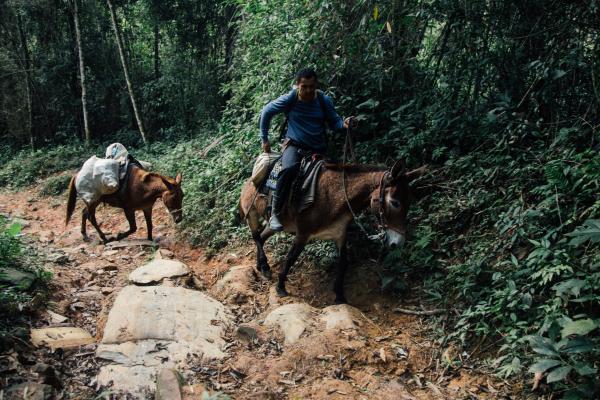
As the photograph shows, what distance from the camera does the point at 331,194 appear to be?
5.66 m

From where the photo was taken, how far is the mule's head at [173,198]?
29.0 feet

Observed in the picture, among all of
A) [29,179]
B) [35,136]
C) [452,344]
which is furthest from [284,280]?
[35,136]

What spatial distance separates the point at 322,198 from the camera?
18.7ft

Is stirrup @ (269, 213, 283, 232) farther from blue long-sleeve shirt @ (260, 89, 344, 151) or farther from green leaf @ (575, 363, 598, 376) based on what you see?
green leaf @ (575, 363, 598, 376)

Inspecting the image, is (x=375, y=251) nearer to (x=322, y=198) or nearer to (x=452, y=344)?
(x=322, y=198)

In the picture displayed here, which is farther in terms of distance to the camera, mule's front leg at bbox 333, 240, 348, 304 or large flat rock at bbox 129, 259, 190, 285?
large flat rock at bbox 129, 259, 190, 285

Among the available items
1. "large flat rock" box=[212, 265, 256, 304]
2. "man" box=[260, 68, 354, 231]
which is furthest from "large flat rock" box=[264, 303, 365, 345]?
"man" box=[260, 68, 354, 231]

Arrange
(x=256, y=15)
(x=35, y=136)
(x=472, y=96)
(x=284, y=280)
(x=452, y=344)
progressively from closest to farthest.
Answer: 1. (x=452, y=344)
2. (x=284, y=280)
3. (x=472, y=96)
4. (x=256, y=15)
5. (x=35, y=136)

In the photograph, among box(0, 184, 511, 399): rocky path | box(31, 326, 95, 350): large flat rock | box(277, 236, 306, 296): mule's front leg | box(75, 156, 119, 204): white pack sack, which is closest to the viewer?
box(0, 184, 511, 399): rocky path

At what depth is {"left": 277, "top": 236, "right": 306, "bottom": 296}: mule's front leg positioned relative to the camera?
582 centimetres

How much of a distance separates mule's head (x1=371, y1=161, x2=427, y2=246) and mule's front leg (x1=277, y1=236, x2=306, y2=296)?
1207 millimetres

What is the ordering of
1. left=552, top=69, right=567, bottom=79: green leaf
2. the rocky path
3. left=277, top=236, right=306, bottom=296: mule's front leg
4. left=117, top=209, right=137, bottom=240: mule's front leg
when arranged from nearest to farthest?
1. the rocky path
2. left=552, top=69, right=567, bottom=79: green leaf
3. left=277, top=236, right=306, bottom=296: mule's front leg
4. left=117, top=209, right=137, bottom=240: mule's front leg

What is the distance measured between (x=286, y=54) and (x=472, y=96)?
127 inches

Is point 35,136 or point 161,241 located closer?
point 161,241
